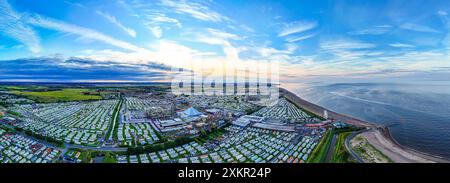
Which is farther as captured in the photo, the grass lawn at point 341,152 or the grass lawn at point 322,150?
the grass lawn at point 322,150

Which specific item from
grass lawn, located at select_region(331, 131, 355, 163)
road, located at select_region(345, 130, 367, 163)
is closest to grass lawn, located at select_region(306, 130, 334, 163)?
grass lawn, located at select_region(331, 131, 355, 163)

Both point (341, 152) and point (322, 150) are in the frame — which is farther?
point (322, 150)

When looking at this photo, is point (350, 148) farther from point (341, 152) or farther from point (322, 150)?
point (322, 150)

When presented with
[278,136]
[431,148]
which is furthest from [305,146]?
[431,148]

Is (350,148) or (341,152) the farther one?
(350,148)

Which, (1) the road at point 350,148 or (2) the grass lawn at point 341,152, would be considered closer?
(2) the grass lawn at point 341,152

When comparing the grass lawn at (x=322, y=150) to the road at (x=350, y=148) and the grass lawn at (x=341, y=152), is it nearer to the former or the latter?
the grass lawn at (x=341, y=152)

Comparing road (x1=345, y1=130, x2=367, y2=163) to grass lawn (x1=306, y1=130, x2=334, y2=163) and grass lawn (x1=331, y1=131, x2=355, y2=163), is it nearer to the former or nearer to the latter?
grass lawn (x1=331, y1=131, x2=355, y2=163)

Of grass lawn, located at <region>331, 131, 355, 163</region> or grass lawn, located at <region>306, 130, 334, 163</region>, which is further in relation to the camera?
grass lawn, located at <region>306, 130, 334, 163</region>

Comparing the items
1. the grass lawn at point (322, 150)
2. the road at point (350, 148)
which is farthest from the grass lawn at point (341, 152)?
the grass lawn at point (322, 150)

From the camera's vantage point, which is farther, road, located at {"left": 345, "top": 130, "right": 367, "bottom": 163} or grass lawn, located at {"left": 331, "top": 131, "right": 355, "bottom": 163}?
road, located at {"left": 345, "top": 130, "right": 367, "bottom": 163}

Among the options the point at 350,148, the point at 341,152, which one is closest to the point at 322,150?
the point at 341,152
